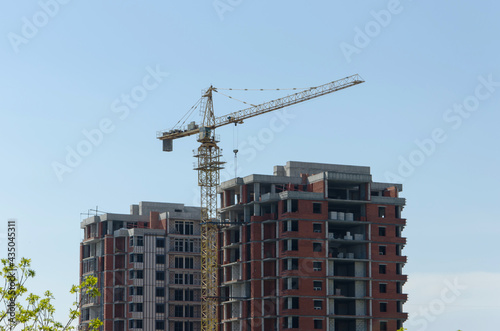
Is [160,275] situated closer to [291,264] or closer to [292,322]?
[291,264]

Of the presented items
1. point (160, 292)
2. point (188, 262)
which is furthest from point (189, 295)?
point (188, 262)

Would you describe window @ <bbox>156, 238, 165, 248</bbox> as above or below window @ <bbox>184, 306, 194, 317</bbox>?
above

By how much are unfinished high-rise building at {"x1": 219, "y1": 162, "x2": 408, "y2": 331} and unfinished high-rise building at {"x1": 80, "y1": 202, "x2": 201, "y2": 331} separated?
29.0 m

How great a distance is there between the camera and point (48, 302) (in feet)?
182

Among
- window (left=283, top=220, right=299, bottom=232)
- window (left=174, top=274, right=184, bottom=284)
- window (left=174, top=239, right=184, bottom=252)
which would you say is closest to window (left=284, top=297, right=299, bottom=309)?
window (left=283, top=220, right=299, bottom=232)

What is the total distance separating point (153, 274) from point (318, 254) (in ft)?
149

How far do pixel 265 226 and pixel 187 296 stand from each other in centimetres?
3849

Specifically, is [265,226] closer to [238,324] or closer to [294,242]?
[294,242]

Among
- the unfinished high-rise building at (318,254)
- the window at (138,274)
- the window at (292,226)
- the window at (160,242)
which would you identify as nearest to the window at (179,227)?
the window at (160,242)

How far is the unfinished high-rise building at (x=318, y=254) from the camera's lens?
139 metres

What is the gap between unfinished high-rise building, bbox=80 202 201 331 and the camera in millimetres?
176125

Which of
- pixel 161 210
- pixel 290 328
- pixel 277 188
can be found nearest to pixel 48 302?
pixel 290 328

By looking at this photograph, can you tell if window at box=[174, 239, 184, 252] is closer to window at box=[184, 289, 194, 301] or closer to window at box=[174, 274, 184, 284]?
window at box=[174, 274, 184, 284]

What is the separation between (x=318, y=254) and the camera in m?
140
